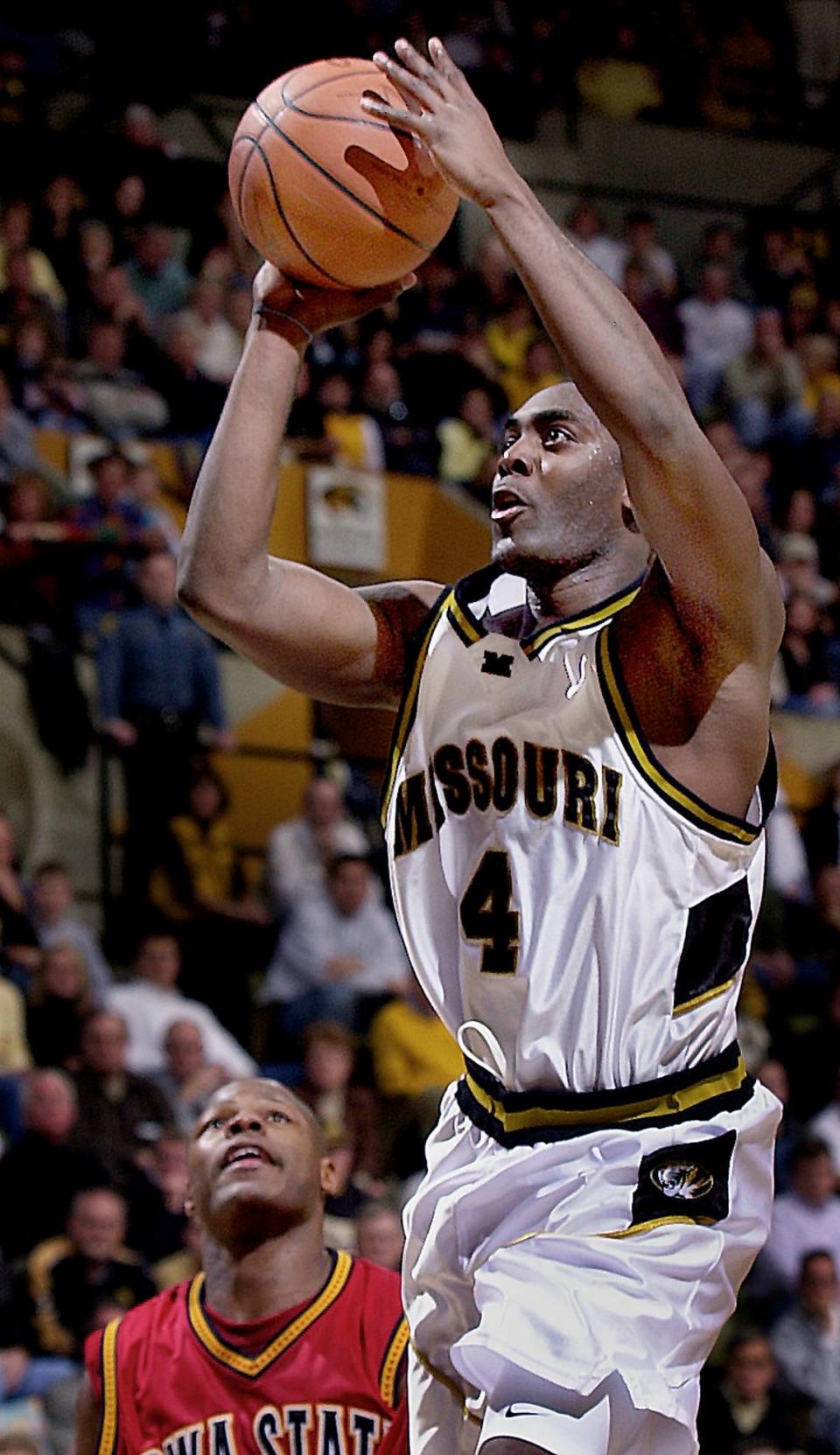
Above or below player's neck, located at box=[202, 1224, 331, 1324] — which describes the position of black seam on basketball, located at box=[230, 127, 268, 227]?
above

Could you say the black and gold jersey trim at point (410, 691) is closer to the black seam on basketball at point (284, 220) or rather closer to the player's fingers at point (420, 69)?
the black seam on basketball at point (284, 220)

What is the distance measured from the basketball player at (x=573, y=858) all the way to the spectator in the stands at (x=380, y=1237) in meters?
3.82

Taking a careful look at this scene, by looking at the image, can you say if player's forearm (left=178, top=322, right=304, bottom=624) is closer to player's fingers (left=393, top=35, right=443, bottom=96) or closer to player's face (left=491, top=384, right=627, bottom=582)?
player's face (left=491, top=384, right=627, bottom=582)

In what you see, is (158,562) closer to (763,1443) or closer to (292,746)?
(292,746)

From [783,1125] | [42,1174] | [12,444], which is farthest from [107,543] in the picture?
[783,1125]

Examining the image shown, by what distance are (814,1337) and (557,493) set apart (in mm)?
5997

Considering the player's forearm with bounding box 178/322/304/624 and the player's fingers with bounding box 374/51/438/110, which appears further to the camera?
the player's forearm with bounding box 178/322/304/624

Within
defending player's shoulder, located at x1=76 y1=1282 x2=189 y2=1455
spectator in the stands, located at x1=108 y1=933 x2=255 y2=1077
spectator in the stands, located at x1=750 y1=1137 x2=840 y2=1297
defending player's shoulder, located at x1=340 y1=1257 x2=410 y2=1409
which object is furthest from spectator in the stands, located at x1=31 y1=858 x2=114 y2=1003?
defending player's shoulder, located at x1=340 y1=1257 x2=410 y2=1409

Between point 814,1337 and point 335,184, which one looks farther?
point 814,1337

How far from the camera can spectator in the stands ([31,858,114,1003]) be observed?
343 inches

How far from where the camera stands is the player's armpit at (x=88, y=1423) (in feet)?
14.6

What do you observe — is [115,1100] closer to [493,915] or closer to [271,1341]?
[271,1341]

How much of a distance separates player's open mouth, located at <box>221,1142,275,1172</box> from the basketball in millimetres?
1773

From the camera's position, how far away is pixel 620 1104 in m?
3.32
